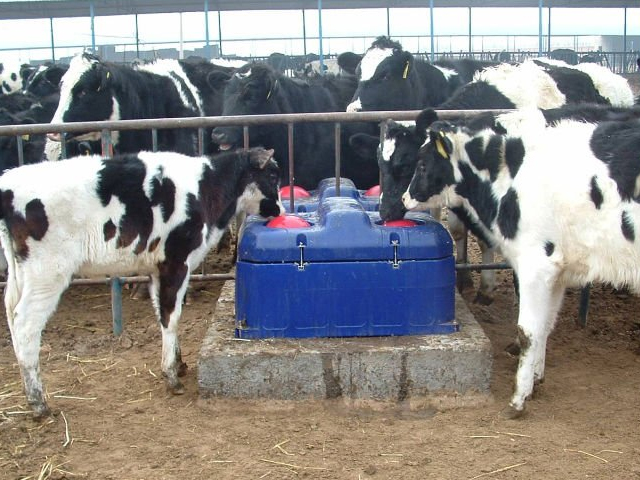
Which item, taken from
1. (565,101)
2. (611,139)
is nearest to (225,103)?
(565,101)

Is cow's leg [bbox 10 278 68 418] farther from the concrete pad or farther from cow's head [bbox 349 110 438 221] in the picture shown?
cow's head [bbox 349 110 438 221]

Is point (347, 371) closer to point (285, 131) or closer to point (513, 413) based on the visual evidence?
point (513, 413)

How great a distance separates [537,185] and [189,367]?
2.72 meters

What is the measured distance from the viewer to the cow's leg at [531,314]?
4.53 m

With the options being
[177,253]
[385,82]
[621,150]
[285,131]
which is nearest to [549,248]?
[621,150]

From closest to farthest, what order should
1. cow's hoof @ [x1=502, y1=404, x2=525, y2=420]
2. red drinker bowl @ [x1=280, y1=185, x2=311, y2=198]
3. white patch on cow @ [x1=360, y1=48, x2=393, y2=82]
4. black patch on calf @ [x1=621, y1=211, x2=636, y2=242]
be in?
black patch on calf @ [x1=621, y1=211, x2=636, y2=242], cow's hoof @ [x1=502, y1=404, x2=525, y2=420], red drinker bowl @ [x1=280, y1=185, x2=311, y2=198], white patch on cow @ [x1=360, y1=48, x2=393, y2=82]

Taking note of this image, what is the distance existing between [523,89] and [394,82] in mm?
1850

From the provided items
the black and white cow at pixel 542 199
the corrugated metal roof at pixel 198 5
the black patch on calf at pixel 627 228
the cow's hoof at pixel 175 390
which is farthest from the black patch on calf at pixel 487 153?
the corrugated metal roof at pixel 198 5

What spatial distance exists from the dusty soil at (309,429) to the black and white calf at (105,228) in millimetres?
357

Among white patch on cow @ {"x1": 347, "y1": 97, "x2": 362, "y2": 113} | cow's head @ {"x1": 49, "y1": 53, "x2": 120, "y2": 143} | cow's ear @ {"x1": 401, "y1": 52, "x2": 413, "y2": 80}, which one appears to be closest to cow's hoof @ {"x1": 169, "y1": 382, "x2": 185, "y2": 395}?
cow's head @ {"x1": 49, "y1": 53, "x2": 120, "y2": 143}

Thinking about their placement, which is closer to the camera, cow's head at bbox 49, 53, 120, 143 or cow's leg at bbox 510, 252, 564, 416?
cow's leg at bbox 510, 252, 564, 416

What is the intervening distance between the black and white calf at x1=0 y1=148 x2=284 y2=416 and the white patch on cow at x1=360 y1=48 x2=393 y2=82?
3.95 meters

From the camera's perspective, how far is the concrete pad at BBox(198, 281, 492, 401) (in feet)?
15.4

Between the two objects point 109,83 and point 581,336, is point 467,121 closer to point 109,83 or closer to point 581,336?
point 581,336
